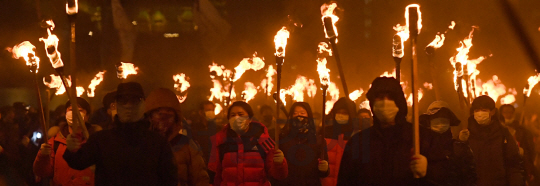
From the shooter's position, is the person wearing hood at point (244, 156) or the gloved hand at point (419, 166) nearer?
the gloved hand at point (419, 166)

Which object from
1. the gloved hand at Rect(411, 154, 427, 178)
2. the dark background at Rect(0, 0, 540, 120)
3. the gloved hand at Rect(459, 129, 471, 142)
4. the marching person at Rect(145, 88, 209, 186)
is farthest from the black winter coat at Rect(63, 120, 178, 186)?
the dark background at Rect(0, 0, 540, 120)

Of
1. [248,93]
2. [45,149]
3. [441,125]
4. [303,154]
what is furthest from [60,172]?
[248,93]

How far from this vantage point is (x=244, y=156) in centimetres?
580

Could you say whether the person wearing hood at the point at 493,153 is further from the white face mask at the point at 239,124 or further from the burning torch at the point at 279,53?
the white face mask at the point at 239,124

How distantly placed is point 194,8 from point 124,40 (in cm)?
769

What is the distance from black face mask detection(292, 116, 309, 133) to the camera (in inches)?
263

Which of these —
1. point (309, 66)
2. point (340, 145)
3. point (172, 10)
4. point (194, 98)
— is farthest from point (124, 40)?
point (340, 145)

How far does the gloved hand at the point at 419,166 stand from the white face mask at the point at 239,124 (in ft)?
8.11

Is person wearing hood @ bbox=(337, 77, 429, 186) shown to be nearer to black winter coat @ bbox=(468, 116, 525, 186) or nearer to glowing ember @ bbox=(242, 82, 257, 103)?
black winter coat @ bbox=(468, 116, 525, 186)

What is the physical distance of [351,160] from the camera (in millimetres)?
4117

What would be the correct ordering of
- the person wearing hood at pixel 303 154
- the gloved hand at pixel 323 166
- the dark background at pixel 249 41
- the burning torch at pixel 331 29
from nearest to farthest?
the burning torch at pixel 331 29
the gloved hand at pixel 323 166
the person wearing hood at pixel 303 154
the dark background at pixel 249 41

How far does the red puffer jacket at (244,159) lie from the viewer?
5.77 m

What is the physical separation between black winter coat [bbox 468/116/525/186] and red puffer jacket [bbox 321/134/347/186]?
67.4 inches

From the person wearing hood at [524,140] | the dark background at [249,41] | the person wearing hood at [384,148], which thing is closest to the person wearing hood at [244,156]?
the person wearing hood at [384,148]
